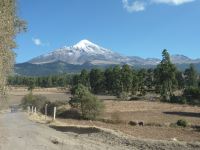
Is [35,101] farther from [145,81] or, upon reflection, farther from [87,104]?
[145,81]

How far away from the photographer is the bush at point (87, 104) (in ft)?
207

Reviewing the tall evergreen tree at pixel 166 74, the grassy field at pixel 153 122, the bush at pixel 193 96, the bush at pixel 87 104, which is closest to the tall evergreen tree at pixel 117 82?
the tall evergreen tree at pixel 166 74

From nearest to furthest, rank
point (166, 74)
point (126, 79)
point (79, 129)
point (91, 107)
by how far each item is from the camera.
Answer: point (79, 129)
point (91, 107)
point (166, 74)
point (126, 79)

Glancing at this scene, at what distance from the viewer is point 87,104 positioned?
215 ft

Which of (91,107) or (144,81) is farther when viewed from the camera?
(144,81)

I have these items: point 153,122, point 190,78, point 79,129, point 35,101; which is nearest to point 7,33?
point 79,129

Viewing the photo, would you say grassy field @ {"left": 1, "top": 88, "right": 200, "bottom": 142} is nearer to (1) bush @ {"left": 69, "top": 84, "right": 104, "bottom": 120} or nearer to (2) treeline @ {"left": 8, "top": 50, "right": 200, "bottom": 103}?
(1) bush @ {"left": 69, "top": 84, "right": 104, "bottom": 120}

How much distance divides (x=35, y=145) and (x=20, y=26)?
5.77 metres

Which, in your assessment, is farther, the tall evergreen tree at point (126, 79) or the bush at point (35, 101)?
the tall evergreen tree at point (126, 79)

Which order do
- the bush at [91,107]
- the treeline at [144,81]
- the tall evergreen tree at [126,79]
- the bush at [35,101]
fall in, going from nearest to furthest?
the bush at [91,107] < the bush at [35,101] < the treeline at [144,81] < the tall evergreen tree at [126,79]

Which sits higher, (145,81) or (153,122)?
(145,81)

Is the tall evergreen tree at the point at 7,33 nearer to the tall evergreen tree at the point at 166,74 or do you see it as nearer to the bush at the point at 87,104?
the bush at the point at 87,104

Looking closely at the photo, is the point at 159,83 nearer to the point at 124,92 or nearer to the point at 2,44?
the point at 124,92

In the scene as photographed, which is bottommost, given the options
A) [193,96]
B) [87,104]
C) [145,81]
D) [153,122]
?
[153,122]
